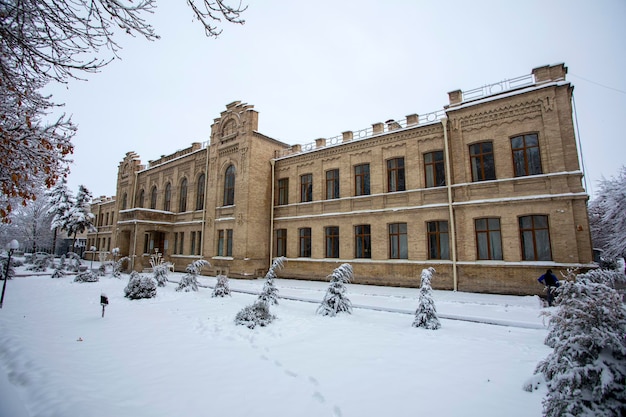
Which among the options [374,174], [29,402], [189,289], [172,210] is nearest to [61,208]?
[172,210]

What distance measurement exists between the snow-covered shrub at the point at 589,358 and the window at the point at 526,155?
12677mm

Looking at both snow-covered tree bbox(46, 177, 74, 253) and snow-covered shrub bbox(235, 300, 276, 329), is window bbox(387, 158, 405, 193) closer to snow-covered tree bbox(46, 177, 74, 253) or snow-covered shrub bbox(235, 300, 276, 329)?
snow-covered shrub bbox(235, 300, 276, 329)

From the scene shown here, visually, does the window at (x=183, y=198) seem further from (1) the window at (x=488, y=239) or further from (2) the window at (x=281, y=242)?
(1) the window at (x=488, y=239)

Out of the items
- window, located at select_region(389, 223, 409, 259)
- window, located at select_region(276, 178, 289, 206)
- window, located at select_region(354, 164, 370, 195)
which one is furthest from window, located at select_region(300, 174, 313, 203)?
window, located at select_region(389, 223, 409, 259)

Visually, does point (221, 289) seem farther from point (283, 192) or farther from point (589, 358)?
point (589, 358)

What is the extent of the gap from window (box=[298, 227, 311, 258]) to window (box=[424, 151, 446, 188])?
30.1ft

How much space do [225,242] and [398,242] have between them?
13.8m

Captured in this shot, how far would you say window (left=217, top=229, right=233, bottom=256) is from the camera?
78.5ft

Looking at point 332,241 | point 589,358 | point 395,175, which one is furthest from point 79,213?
point 589,358

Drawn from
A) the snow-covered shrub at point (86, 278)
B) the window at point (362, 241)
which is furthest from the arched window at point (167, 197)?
the window at point (362, 241)

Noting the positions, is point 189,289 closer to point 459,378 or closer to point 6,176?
point 6,176

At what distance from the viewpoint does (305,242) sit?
22297 millimetres

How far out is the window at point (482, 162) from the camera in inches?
617

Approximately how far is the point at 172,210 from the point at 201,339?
25349 mm
